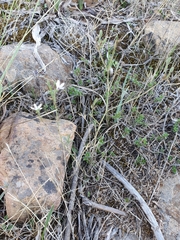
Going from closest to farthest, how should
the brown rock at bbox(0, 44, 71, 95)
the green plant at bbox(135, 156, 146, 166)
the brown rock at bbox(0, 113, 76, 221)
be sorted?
1. the brown rock at bbox(0, 113, 76, 221)
2. the green plant at bbox(135, 156, 146, 166)
3. the brown rock at bbox(0, 44, 71, 95)

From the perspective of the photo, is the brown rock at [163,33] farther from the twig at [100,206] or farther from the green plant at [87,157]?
the twig at [100,206]

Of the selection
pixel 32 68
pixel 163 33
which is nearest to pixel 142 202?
pixel 32 68

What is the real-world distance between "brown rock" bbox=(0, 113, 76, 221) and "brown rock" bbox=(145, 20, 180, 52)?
3.49 ft

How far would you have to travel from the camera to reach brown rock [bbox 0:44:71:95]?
2.09 meters

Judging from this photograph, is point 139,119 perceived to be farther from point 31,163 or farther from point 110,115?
point 31,163

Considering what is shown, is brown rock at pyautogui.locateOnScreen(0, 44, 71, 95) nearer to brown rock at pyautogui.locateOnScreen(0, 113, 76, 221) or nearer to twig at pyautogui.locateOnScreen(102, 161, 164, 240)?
brown rock at pyautogui.locateOnScreen(0, 113, 76, 221)

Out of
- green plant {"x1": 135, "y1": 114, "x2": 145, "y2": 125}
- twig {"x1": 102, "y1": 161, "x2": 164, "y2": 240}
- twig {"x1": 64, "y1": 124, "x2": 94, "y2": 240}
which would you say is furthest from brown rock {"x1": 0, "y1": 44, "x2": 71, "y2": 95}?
twig {"x1": 102, "y1": 161, "x2": 164, "y2": 240}

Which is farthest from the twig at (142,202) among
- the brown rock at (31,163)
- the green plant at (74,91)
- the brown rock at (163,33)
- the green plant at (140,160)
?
the brown rock at (163,33)

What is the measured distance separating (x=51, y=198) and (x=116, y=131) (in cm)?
64

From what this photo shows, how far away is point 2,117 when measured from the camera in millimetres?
1979

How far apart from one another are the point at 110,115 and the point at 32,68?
0.64 meters

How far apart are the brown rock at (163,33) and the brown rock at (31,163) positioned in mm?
1063

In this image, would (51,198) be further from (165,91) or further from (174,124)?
(165,91)

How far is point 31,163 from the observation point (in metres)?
1.74
